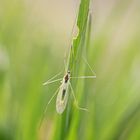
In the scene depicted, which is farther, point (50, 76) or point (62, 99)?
point (50, 76)

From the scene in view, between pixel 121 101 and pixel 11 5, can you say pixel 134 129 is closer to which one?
pixel 121 101

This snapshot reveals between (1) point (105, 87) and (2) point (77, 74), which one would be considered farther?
(1) point (105, 87)

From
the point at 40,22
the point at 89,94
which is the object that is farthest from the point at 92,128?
the point at 40,22

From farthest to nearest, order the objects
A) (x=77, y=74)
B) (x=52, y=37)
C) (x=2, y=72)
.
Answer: (x=52, y=37), (x=2, y=72), (x=77, y=74)

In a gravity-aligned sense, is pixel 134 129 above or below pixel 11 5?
below

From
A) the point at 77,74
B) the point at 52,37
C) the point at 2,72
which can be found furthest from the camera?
the point at 52,37

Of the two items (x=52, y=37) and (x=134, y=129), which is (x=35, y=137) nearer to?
(x=134, y=129)

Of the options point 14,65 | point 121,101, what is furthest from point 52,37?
point 121,101
